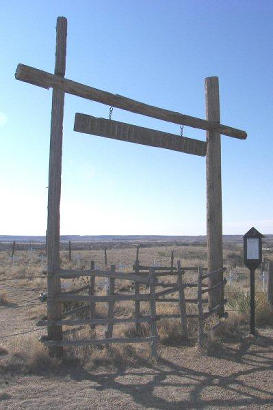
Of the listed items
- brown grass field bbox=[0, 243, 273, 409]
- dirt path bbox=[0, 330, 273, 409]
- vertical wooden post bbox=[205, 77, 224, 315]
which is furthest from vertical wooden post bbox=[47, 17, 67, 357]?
vertical wooden post bbox=[205, 77, 224, 315]

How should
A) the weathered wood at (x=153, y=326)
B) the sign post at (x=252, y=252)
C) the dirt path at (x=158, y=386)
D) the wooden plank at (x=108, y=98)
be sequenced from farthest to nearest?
the sign post at (x=252, y=252)
the weathered wood at (x=153, y=326)
the wooden plank at (x=108, y=98)
the dirt path at (x=158, y=386)

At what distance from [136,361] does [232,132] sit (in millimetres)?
5149

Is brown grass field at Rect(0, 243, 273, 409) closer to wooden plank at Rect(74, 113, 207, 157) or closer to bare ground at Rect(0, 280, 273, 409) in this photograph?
bare ground at Rect(0, 280, 273, 409)

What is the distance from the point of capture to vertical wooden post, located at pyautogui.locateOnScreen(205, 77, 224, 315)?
9938 mm

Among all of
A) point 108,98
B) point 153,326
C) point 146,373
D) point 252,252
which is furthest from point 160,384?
point 108,98

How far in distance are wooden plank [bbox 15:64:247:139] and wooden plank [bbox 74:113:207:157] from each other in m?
0.27

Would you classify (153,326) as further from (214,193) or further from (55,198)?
(214,193)

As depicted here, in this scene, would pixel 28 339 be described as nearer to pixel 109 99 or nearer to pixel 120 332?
pixel 120 332

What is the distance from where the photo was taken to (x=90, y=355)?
715cm

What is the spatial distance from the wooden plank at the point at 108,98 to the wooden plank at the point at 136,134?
274mm

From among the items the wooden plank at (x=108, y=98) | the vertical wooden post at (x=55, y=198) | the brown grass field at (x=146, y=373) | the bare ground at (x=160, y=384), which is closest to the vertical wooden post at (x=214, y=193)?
the wooden plank at (x=108, y=98)

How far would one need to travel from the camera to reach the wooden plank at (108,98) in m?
6.95

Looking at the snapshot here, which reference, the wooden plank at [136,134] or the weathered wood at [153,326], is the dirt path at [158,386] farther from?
the wooden plank at [136,134]

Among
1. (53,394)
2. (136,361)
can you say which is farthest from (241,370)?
(53,394)
